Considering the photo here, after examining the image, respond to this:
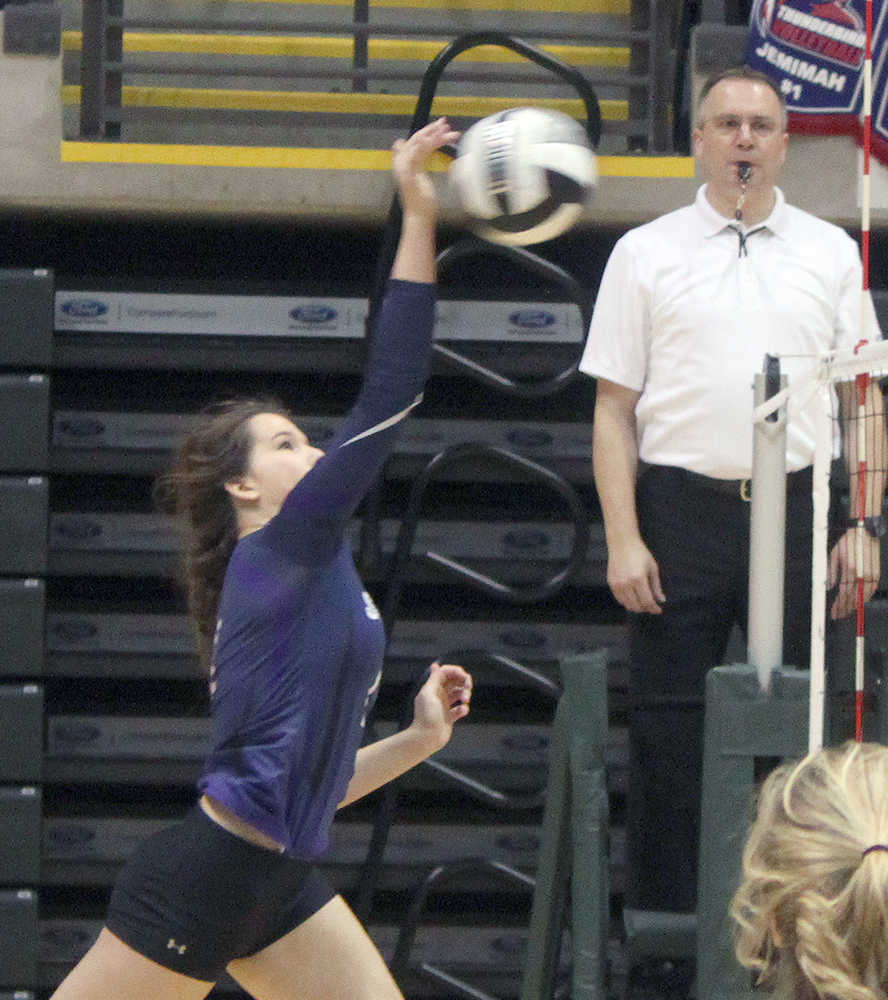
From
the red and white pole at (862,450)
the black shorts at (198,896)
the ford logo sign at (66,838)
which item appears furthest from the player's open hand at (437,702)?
the ford logo sign at (66,838)

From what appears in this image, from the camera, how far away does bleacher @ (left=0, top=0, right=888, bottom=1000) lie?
18.1ft

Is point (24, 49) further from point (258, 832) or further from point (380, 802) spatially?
point (258, 832)

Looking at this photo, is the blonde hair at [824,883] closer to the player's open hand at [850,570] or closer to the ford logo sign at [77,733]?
the player's open hand at [850,570]

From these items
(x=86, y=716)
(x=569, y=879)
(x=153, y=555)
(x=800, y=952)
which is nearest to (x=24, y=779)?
(x=86, y=716)

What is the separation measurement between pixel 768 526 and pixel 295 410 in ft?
8.22

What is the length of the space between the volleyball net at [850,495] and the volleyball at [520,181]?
0.61m

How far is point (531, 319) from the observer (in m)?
5.87

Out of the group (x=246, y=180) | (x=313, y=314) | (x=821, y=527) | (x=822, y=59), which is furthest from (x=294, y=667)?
(x=822, y=59)

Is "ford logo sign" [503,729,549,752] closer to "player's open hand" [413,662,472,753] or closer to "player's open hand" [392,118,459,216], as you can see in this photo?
"player's open hand" [413,662,472,753]

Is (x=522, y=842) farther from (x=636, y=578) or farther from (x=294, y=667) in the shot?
(x=294, y=667)

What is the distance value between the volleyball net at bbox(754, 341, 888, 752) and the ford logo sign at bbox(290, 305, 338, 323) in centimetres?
197

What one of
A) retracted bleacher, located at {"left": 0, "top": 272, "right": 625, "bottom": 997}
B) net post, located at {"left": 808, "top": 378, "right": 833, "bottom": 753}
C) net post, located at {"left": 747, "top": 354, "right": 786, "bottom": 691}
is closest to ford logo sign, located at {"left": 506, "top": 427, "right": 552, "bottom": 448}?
retracted bleacher, located at {"left": 0, "top": 272, "right": 625, "bottom": 997}

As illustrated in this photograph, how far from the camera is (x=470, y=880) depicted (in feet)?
18.6

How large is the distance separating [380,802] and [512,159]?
8.58ft
